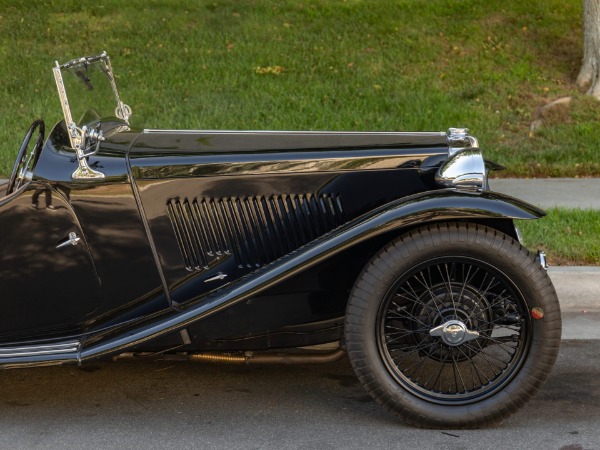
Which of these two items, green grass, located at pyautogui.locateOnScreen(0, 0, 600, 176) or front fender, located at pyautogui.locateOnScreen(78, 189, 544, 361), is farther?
green grass, located at pyautogui.locateOnScreen(0, 0, 600, 176)

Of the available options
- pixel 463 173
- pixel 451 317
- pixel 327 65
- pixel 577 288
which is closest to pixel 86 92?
pixel 463 173

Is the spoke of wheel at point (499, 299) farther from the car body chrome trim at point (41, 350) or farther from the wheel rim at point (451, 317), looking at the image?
the car body chrome trim at point (41, 350)

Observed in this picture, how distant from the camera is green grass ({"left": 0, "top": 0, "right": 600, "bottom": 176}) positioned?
855 centimetres

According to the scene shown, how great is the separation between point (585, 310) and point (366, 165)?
195 centimetres

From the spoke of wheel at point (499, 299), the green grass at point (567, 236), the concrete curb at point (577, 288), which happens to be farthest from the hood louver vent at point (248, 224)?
the green grass at point (567, 236)

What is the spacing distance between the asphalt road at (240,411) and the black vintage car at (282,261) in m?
0.17

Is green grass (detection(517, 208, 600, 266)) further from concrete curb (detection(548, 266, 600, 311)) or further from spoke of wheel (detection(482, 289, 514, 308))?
spoke of wheel (detection(482, 289, 514, 308))

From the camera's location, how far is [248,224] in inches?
158

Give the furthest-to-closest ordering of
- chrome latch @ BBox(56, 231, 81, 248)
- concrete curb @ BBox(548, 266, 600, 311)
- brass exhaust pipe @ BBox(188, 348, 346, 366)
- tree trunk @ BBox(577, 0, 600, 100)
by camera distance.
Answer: tree trunk @ BBox(577, 0, 600, 100), concrete curb @ BBox(548, 266, 600, 311), brass exhaust pipe @ BBox(188, 348, 346, 366), chrome latch @ BBox(56, 231, 81, 248)

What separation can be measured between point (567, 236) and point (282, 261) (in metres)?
2.85

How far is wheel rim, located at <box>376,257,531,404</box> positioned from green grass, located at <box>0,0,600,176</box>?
13.9 feet

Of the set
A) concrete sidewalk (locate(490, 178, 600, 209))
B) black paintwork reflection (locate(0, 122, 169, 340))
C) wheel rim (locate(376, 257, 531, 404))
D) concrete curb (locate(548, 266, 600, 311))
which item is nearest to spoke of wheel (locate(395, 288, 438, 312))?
wheel rim (locate(376, 257, 531, 404))

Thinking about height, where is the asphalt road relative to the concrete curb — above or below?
above

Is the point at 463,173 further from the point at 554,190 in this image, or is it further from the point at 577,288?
the point at 554,190
